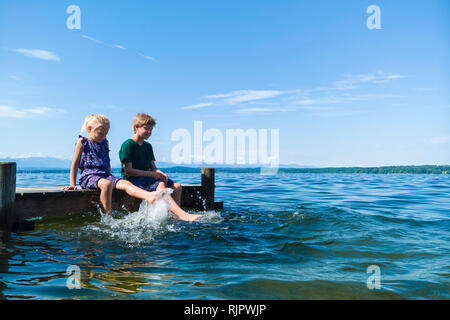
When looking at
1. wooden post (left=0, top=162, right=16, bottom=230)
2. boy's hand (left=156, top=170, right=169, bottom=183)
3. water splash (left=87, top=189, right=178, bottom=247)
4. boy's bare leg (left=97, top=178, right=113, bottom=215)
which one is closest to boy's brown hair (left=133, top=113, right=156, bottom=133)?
boy's hand (left=156, top=170, right=169, bottom=183)

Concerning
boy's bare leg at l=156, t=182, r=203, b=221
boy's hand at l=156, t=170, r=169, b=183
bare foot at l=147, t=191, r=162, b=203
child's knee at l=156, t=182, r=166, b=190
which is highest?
boy's hand at l=156, t=170, r=169, b=183

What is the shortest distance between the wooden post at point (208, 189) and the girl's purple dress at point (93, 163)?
9.11 ft

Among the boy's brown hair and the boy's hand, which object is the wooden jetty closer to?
the boy's hand

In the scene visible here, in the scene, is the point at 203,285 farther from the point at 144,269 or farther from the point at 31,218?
the point at 31,218

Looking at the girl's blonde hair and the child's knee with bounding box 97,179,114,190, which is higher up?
the girl's blonde hair

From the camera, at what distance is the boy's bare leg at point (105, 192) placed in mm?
6438

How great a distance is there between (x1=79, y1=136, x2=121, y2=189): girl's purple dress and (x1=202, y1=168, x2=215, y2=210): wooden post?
109 inches

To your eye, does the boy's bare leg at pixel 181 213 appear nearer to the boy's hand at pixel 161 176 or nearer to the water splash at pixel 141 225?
the water splash at pixel 141 225

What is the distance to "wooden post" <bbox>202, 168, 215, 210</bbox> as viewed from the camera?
8.83 meters

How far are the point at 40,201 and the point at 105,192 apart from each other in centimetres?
117

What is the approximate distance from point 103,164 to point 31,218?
160cm

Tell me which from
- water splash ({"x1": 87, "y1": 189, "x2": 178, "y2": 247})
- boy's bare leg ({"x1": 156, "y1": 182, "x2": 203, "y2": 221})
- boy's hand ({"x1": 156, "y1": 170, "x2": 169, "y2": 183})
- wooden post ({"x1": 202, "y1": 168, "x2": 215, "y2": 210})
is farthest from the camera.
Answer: wooden post ({"x1": 202, "y1": 168, "x2": 215, "y2": 210})

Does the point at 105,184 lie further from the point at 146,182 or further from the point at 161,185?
the point at 161,185

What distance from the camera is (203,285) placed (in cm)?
347
